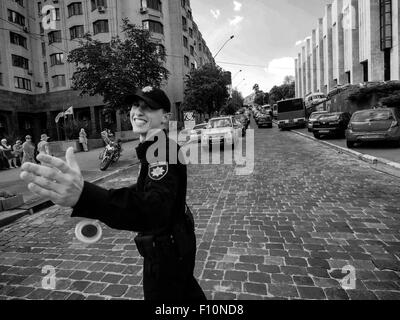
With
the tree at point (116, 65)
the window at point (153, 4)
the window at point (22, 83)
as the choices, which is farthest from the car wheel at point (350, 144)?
the window at point (22, 83)

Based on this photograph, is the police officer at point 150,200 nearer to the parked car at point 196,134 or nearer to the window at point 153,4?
the parked car at point 196,134

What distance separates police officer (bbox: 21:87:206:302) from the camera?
1.19 metres

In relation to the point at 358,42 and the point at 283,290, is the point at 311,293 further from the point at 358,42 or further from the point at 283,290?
the point at 358,42

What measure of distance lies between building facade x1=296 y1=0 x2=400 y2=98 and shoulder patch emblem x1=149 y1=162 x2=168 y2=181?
37.0 m

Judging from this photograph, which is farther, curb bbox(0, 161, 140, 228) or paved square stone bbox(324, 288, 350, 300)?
curb bbox(0, 161, 140, 228)

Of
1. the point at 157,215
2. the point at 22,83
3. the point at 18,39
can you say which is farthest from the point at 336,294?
the point at 18,39

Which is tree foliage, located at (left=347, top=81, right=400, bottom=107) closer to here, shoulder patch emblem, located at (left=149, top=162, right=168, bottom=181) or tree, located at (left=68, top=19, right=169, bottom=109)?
tree, located at (left=68, top=19, right=169, bottom=109)

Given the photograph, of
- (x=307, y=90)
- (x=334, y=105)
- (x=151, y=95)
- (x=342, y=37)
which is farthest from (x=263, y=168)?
(x=307, y=90)

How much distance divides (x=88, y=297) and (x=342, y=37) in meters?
53.1

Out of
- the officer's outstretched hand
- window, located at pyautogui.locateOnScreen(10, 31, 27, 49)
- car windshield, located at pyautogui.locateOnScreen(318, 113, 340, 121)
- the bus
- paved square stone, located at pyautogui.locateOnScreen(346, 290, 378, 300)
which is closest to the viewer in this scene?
the officer's outstretched hand

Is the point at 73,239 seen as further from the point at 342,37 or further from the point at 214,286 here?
the point at 342,37

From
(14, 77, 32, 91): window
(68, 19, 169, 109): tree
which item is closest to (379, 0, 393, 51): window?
(68, 19, 169, 109): tree

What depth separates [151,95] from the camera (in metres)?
1.79

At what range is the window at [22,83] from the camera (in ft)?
114
